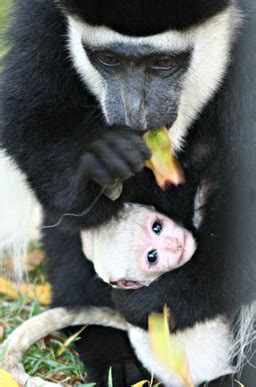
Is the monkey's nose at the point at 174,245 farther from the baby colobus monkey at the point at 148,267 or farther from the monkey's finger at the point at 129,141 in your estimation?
the monkey's finger at the point at 129,141

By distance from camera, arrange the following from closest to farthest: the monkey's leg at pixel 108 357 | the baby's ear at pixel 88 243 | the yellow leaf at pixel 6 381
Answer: the yellow leaf at pixel 6 381 → the monkey's leg at pixel 108 357 → the baby's ear at pixel 88 243

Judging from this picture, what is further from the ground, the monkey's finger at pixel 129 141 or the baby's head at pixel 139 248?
the monkey's finger at pixel 129 141

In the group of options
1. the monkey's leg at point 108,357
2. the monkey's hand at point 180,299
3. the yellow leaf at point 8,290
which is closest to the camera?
the monkey's hand at point 180,299

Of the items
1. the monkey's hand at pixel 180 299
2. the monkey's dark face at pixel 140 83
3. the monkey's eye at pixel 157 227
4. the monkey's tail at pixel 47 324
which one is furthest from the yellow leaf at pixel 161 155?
the monkey's tail at pixel 47 324

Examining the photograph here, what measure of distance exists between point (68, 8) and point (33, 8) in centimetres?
32

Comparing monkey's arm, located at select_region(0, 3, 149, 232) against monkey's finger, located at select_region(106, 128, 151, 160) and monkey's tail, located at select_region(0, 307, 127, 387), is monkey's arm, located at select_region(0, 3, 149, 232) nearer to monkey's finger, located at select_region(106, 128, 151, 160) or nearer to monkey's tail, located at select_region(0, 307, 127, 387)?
monkey's finger, located at select_region(106, 128, 151, 160)

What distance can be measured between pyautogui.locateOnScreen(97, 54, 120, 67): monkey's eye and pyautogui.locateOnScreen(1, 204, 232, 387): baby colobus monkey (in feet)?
1.70

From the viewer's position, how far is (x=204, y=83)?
298cm

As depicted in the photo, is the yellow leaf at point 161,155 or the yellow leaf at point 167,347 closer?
the yellow leaf at point 167,347

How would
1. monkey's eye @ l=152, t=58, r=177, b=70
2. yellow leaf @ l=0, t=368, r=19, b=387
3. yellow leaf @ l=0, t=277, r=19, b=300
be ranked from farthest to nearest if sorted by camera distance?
yellow leaf @ l=0, t=277, r=19, b=300 < monkey's eye @ l=152, t=58, r=177, b=70 < yellow leaf @ l=0, t=368, r=19, b=387

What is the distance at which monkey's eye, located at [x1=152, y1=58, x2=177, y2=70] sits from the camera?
2.84 m

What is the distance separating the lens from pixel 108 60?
2885mm

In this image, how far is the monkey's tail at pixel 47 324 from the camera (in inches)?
123

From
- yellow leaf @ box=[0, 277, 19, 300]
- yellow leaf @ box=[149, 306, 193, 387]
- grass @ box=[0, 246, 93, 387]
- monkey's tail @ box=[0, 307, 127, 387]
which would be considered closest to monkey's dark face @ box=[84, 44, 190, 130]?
yellow leaf @ box=[149, 306, 193, 387]
